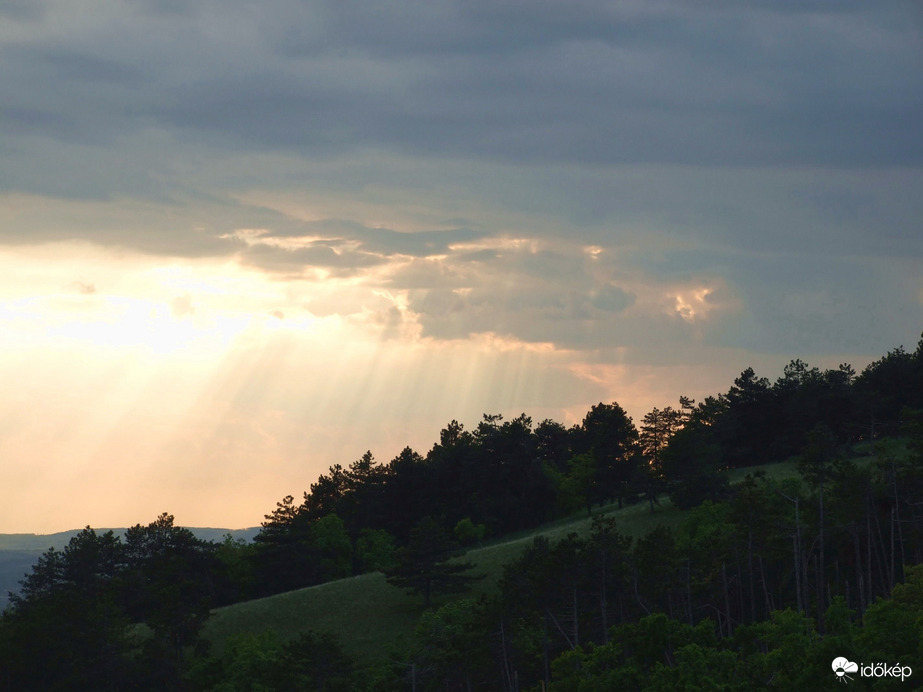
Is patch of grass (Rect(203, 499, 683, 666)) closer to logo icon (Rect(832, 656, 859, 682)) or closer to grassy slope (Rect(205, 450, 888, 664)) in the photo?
grassy slope (Rect(205, 450, 888, 664))

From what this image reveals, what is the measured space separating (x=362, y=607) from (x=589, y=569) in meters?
36.8

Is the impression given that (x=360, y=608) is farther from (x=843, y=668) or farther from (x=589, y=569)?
(x=843, y=668)

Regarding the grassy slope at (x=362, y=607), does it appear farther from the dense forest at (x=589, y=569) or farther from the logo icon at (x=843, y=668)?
the logo icon at (x=843, y=668)

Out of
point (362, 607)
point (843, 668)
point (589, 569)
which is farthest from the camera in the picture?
point (362, 607)

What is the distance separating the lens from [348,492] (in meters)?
157

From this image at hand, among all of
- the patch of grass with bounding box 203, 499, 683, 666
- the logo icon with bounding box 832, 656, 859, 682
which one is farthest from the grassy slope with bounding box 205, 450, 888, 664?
the logo icon with bounding box 832, 656, 859, 682

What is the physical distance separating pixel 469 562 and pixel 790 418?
58075mm

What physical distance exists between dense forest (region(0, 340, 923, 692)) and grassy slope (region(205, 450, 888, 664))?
2549 mm

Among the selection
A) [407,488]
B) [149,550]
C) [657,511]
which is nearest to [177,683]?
[149,550]

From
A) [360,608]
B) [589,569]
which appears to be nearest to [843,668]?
[589,569]

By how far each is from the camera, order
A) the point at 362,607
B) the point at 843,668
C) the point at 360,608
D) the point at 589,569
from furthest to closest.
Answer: the point at 362,607 < the point at 360,608 < the point at 589,569 < the point at 843,668

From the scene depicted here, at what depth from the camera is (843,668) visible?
41.8 m

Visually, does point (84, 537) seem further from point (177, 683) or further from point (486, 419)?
point (486, 419)

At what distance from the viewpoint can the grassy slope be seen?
9644 centimetres
